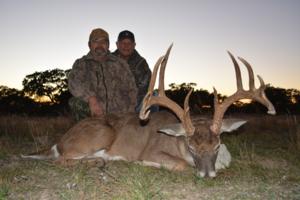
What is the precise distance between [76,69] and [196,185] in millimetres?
3941

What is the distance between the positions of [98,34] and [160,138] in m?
2.72

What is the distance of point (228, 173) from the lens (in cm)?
509

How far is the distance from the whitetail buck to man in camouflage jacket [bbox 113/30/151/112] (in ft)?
8.16

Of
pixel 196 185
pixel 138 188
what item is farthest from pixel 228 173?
pixel 138 188

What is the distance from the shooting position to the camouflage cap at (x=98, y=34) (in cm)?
780

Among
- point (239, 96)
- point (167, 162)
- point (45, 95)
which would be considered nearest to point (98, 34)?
point (167, 162)

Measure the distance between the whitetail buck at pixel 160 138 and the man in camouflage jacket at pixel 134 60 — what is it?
2488 millimetres

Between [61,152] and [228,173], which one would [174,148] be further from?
[61,152]

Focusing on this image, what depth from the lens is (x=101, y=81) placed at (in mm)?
7848

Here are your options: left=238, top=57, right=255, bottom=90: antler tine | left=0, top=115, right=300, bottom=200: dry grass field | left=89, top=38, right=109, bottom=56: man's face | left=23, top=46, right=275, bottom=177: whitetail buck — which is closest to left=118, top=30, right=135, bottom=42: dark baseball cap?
left=89, top=38, right=109, bottom=56: man's face

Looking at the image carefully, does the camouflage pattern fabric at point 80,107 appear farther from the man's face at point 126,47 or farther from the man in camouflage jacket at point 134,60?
the man's face at point 126,47

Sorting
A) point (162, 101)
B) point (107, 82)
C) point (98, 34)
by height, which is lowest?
point (162, 101)

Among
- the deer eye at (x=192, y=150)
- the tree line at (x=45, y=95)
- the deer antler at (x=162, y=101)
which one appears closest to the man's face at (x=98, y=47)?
the deer antler at (x=162, y=101)

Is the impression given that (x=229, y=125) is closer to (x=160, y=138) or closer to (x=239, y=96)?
(x=239, y=96)
